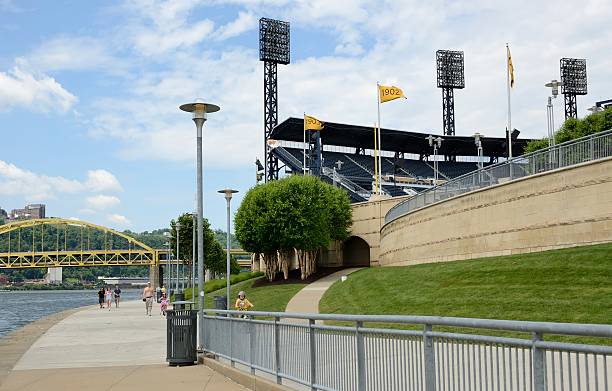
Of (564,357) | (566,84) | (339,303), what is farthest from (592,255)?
(566,84)

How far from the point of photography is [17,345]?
2347 cm

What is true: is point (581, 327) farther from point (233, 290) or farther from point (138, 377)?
point (233, 290)

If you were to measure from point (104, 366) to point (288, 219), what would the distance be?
133 feet

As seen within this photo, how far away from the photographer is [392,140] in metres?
110

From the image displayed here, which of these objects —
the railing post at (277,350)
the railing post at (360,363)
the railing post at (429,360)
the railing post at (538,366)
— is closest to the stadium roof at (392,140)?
the railing post at (277,350)

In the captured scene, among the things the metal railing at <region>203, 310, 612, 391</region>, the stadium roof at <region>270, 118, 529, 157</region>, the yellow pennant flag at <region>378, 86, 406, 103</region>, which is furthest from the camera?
the stadium roof at <region>270, 118, 529, 157</region>

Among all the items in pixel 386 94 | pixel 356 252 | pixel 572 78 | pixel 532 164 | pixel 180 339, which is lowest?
pixel 180 339

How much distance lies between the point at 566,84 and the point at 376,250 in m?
72.3

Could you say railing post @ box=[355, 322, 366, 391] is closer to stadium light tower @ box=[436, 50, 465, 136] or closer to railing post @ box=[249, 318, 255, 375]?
railing post @ box=[249, 318, 255, 375]

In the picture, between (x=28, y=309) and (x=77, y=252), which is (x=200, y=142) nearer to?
(x=28, y=309)

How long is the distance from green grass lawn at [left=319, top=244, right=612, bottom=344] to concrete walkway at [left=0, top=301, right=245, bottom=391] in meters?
9.66

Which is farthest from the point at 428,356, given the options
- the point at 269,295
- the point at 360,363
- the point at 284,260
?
the point at 284,260

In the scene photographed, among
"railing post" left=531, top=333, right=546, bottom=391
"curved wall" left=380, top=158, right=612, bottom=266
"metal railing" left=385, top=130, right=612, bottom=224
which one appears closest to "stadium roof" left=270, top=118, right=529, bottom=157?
"curved wall" left=380, top=158, right=612, bottom=266

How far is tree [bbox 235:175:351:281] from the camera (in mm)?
57156
